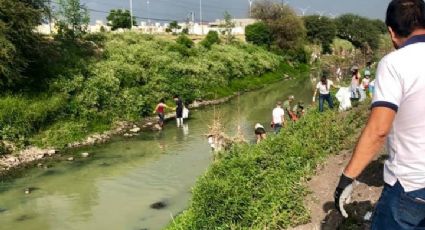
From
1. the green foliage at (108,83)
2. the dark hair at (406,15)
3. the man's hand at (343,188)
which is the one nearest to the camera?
the dark hair at (406,15)

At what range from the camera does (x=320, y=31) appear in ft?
305

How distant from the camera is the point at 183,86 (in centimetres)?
3891

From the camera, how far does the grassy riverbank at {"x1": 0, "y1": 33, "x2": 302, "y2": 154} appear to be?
25.4 meters

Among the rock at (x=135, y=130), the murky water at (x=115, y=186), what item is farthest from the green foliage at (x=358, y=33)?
the murky water at (x=115, y=186)

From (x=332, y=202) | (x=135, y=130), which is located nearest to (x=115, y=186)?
(x=135, y=130)

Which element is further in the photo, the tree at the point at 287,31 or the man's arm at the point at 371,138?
the tree at the point at 287,31

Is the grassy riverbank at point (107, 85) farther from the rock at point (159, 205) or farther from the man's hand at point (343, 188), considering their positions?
the man's hand at point (343, 188)

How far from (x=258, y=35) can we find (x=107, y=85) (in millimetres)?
45254

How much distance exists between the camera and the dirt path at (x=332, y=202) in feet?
27.6

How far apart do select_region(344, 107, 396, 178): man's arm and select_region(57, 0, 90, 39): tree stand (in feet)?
129

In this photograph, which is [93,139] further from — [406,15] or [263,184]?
[406,15]

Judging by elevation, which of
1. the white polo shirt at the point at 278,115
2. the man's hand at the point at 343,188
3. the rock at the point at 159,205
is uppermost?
the man's hand at the point at 343,188

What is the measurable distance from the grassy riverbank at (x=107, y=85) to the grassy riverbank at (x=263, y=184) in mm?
14961

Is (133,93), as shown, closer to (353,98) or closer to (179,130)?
(179,130)
